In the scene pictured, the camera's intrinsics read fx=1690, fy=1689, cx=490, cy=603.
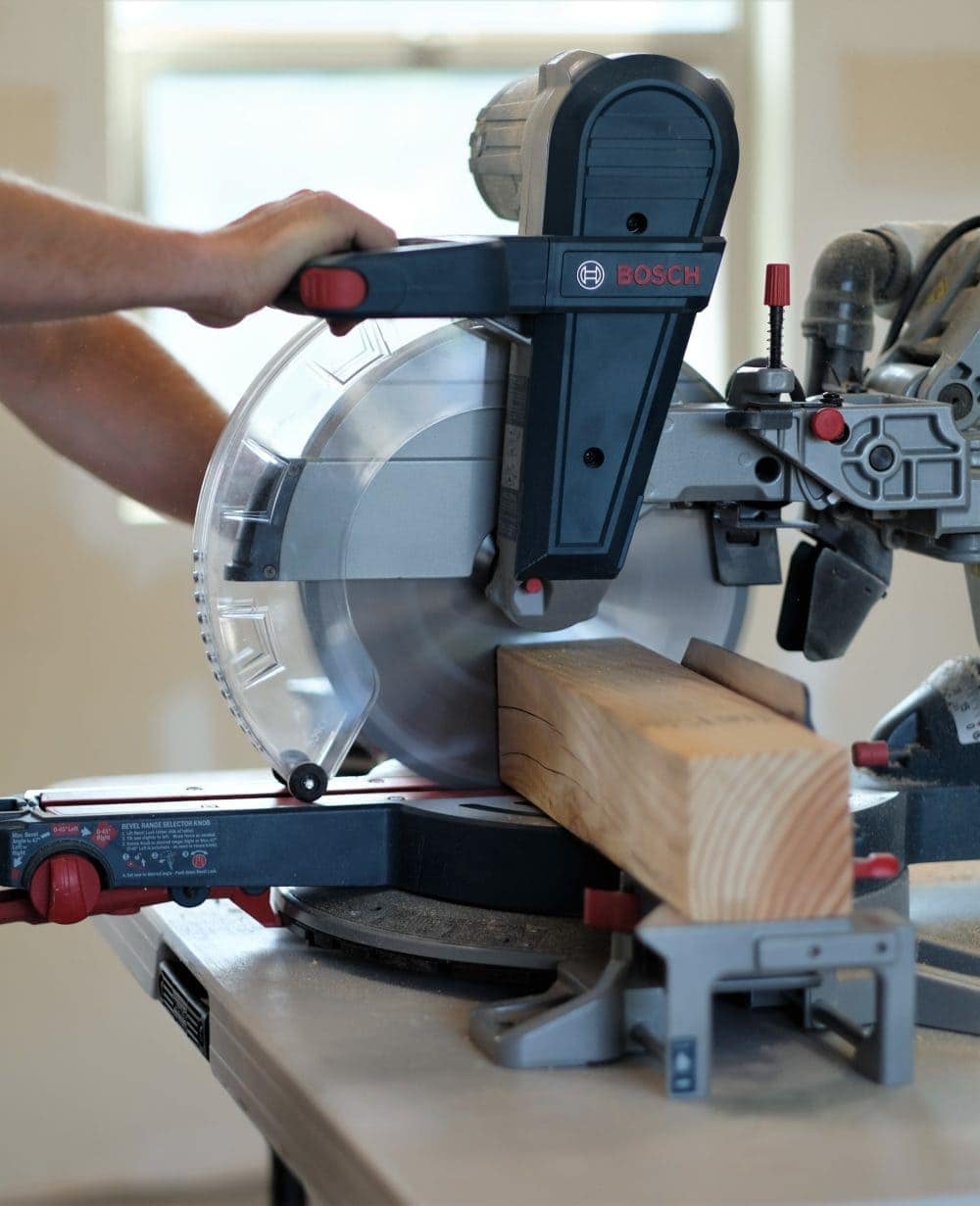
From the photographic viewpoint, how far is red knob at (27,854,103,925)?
1.26 m

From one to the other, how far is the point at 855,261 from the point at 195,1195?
2419 millimetres

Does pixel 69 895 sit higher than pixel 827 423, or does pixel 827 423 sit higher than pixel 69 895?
pixel 827 423

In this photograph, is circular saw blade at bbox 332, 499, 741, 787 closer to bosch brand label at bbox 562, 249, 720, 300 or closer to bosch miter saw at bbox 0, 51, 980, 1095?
bosch miter saw at bbox 0, 51, 980, 1095

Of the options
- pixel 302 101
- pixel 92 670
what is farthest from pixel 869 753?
pixel 302 101

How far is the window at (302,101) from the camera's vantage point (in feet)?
10.8

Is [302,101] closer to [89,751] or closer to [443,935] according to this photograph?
[89,751]

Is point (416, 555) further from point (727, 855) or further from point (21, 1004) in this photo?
point (21, 1004)

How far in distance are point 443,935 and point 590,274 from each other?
50cm

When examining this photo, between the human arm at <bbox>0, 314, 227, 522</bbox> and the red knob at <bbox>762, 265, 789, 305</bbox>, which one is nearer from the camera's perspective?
the red knob at <bbox>762, 265, 789, 305</bbox>

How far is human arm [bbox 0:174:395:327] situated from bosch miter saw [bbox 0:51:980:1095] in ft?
0.13

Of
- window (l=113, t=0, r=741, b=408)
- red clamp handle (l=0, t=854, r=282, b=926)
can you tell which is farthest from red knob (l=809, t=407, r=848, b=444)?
window (l=113, t=0, r=741, b=408)

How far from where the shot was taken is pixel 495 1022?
3.76ft

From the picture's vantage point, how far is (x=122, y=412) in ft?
5.65

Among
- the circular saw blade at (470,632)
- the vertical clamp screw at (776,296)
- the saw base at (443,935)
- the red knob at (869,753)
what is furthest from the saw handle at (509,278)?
the saw base at (443,935)
